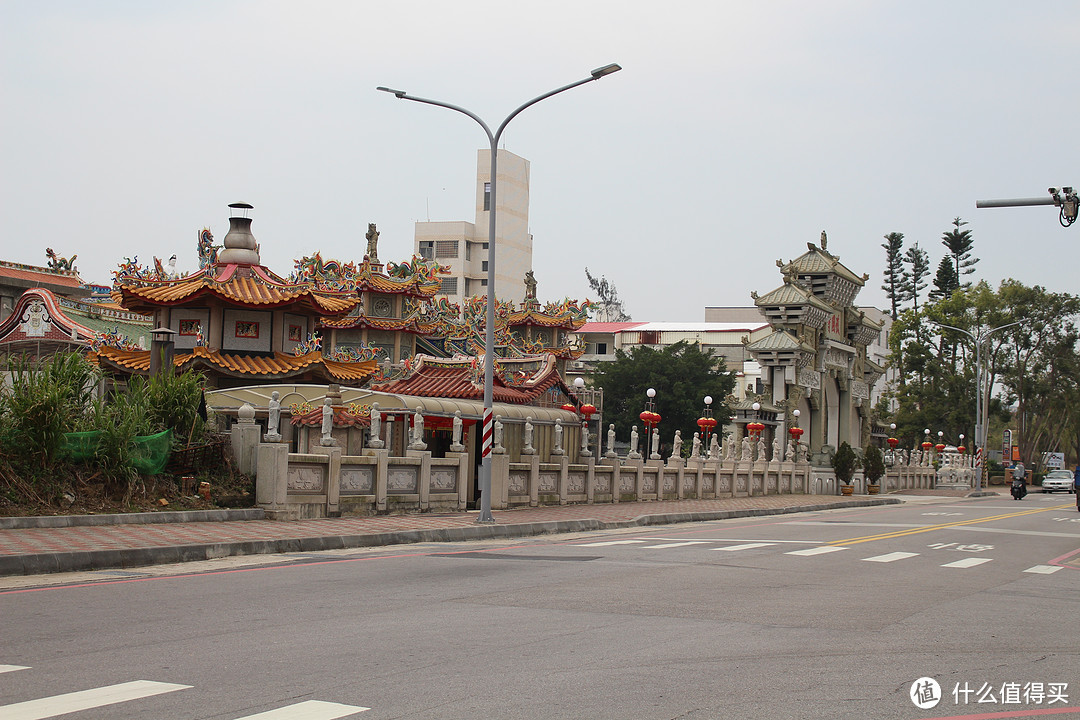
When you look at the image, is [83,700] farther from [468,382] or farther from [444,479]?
[468,382]

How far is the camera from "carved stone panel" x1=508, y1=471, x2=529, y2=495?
87.7 ft

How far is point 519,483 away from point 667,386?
49019mm

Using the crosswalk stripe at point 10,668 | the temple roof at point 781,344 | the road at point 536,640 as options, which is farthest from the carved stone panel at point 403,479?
the temple roof at point 781,344

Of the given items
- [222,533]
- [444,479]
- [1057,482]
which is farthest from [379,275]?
[1057,482]

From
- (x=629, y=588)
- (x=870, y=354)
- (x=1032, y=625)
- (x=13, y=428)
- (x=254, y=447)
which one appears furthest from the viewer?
(x=870, y=354)

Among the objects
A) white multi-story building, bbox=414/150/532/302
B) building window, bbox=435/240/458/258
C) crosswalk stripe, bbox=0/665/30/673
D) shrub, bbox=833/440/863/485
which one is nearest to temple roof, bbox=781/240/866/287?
shrub, bbox=833/440/863/485

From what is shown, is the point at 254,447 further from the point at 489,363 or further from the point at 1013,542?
the point at 1013,542

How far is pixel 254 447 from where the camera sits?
2069 centimetres

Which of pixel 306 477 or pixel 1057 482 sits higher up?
pixel 306 477

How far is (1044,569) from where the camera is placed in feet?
53.9

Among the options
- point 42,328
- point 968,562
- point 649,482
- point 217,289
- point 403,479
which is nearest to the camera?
point 968,562

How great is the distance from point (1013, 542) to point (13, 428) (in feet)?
62.0

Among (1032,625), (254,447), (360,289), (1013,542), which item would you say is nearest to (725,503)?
(1013,542)

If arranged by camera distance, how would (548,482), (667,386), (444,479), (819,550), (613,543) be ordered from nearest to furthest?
(819,550) → (613,543) → (444,479) → (548,482) → (667,386)
